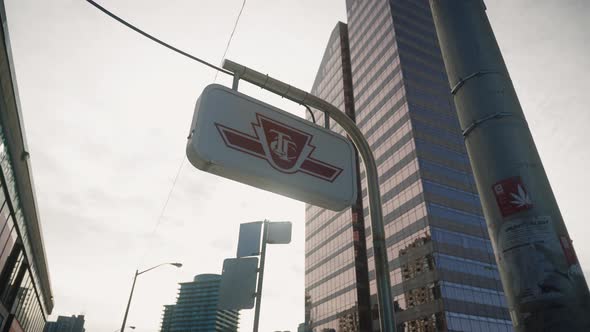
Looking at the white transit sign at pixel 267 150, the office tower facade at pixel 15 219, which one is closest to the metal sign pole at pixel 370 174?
the white transit sign at pixel 267 150

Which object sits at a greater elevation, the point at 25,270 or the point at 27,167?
the point at 27,167

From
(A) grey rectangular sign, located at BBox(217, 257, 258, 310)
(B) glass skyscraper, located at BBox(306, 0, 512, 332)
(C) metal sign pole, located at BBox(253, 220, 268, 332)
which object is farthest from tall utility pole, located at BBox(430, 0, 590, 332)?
(B) glass skyscraper, located at BBox(306, 0, 512, 332)

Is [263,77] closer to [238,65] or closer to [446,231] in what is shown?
[238,65]

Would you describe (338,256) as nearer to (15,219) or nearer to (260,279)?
(15,219)

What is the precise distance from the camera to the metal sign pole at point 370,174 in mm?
2785

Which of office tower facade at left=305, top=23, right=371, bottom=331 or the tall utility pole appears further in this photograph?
office tower facade at left=305, top=23, right=371, bottom=331

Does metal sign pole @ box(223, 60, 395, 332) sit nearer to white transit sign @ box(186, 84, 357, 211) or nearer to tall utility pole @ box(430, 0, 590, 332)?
white transit sign @ box(186, 84, 357, 211)

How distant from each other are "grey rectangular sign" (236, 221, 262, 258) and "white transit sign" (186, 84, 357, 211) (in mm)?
2828

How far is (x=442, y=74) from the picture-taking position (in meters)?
79.9

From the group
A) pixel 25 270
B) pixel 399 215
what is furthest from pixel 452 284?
pixel 25 270

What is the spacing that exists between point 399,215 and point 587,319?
6532 cm

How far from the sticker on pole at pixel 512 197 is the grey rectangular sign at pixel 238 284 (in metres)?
3.67

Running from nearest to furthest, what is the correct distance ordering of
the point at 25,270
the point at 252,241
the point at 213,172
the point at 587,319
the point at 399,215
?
the point at 587,319 → the point at 213,172 → the point at 252,241 → the point at 25,270 → the point at 399,215

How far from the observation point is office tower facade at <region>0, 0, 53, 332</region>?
1666 cm
